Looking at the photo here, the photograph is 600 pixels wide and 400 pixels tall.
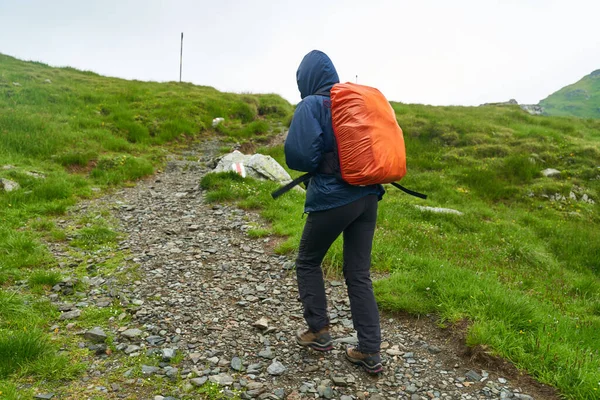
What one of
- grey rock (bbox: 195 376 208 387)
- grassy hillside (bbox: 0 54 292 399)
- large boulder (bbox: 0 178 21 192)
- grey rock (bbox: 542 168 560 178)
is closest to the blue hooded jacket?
grey rock (bbox: 195 376 208 387)

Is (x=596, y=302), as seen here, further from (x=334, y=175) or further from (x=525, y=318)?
(x=334, y=175)

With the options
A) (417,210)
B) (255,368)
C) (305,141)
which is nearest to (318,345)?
(255,368)

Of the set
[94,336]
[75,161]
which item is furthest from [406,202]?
[75,161]

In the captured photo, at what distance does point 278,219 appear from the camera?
10820 mm

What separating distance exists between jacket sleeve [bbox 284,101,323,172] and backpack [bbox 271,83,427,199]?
23 centimetres

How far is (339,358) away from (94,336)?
11.0 feet

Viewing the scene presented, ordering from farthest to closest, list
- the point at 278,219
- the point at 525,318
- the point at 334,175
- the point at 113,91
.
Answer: the point at 113,91, the point at 278,219, the point at 525,318, the point at 334,175

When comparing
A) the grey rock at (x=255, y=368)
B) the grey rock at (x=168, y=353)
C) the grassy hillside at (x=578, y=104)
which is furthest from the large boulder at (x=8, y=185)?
the grassy hillside at (x=578, y=104)

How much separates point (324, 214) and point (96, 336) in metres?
3.57

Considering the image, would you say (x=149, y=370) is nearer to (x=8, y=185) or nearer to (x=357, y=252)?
(x=357, y=252)

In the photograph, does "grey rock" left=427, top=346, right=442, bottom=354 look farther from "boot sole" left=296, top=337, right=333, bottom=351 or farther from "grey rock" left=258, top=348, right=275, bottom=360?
"grey rock" left=258, top=348, right=275, bottom=360

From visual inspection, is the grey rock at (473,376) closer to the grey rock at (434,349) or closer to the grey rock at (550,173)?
the grey rock at (434,349)

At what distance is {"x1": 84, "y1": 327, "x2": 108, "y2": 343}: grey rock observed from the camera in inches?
217

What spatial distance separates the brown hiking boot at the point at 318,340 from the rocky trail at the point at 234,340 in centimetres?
13
